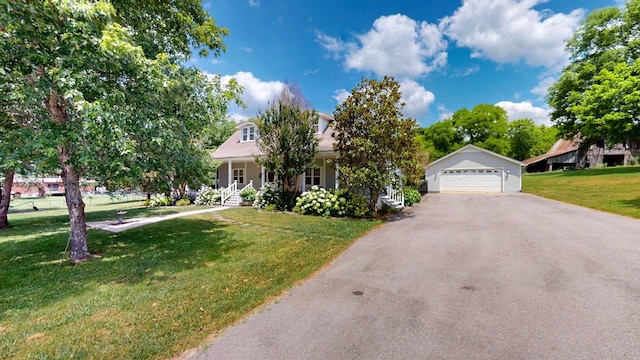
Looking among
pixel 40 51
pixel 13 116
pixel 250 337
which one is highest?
pixel 40 51

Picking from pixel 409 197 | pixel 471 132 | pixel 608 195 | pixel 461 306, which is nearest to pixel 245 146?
pixel 409 197

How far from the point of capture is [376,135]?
10.7 meters

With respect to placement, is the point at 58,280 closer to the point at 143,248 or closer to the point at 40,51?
the point at 143,248

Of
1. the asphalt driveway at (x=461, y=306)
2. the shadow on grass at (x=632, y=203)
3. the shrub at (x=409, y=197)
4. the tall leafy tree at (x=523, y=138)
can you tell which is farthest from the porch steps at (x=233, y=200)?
the tall leafy tree at (x=523, y=138)

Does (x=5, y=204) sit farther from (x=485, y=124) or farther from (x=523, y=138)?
(x=523, y=138)

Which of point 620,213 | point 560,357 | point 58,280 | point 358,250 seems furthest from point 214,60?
point 620,213

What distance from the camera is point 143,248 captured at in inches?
275

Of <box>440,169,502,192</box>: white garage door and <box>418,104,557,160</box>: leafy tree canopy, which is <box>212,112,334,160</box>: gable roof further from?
<box>418,104,557,160</box>: leafy tree canopy

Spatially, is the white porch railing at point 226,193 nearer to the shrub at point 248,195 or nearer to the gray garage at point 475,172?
the shrub at point 248,195

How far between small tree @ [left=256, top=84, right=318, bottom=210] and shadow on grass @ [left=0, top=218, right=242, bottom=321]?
190 inches

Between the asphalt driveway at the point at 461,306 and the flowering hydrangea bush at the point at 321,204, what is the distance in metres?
4.94

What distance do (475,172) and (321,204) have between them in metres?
17.3

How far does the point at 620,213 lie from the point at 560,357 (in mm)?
12263

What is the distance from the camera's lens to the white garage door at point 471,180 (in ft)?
71.6
